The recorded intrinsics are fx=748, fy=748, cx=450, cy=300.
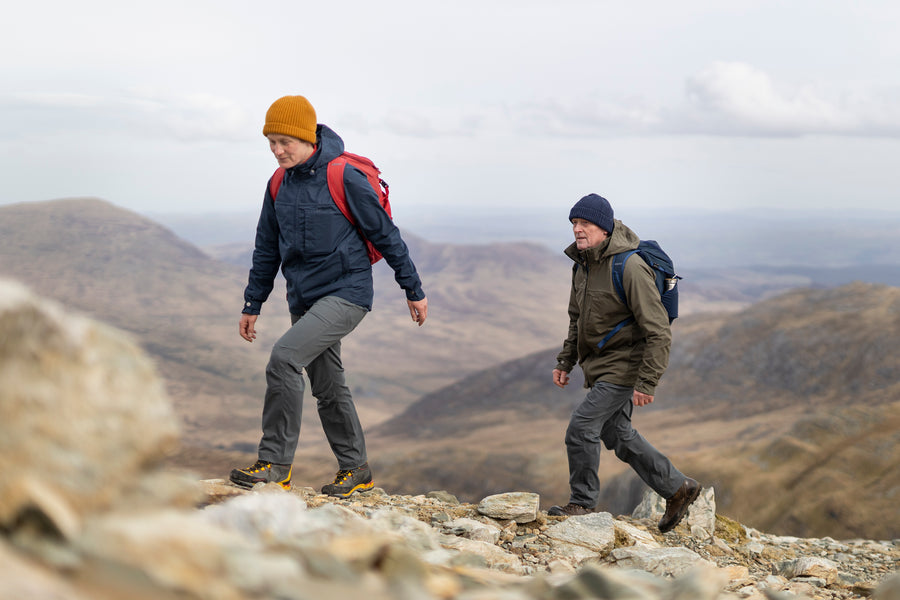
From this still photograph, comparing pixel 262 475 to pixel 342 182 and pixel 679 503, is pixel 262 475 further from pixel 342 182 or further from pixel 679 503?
pixel 679 503

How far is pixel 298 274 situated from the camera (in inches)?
235

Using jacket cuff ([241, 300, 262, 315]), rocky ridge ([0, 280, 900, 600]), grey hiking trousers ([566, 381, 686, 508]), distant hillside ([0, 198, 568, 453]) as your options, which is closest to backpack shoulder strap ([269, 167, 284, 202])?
jacket cuff ([241, 300, 262, 315])

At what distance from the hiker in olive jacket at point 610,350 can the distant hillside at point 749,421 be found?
1516cm

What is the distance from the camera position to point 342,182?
582cm

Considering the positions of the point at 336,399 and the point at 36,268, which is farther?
the point at 36,268

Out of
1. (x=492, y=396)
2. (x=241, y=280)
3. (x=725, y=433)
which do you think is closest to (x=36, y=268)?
(x=241, y=280)

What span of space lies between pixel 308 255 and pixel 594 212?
90.7 inches

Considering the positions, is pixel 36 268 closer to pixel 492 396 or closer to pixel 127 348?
pixel 492 396

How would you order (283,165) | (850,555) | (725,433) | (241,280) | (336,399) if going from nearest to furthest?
1. (283,165)
2. (336,399)
3. (850,555)
4. (725,433)
5. (241,280)

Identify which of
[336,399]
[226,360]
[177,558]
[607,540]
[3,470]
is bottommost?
[226,360]

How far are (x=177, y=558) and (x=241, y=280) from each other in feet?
371

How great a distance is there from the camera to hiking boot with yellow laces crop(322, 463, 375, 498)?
6617 mm

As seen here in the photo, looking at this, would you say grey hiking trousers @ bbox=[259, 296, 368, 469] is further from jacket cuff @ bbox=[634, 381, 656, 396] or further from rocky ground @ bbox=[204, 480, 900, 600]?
jacket cuff @ bbox=[634, 381, 656, 396]

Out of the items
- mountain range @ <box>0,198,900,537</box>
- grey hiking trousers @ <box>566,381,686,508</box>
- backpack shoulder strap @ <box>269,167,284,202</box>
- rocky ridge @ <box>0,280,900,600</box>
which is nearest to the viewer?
rocky ridge @ <box>0,280,900,600</box>
